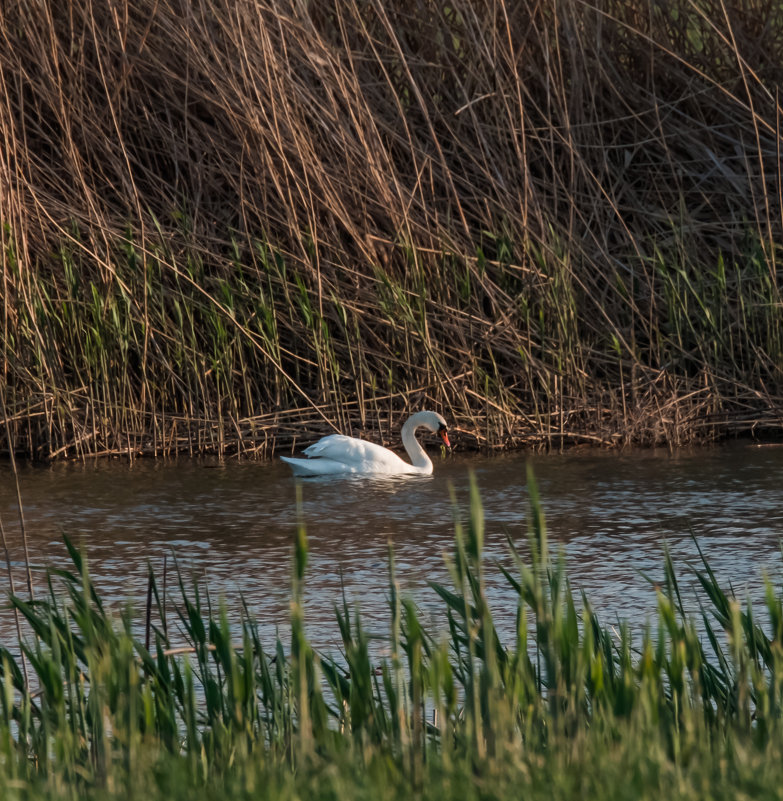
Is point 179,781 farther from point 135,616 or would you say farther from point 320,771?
point 135,616

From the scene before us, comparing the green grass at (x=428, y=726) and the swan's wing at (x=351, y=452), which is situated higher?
the swan's wing at (x=351, y=452)

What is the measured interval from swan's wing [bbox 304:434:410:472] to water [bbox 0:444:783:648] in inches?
4.3

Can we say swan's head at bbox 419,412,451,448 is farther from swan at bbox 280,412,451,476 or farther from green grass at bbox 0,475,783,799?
green grass at bbox 0,475,783,799

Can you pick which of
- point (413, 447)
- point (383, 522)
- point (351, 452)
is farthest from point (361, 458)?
point (383, 522)

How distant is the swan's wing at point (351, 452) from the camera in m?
9.01

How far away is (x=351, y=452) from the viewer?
9023 mm

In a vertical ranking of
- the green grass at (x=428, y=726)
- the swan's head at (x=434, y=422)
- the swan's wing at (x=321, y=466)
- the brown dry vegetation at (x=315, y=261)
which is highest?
the brown dry vegetation at (x=315, y=261)

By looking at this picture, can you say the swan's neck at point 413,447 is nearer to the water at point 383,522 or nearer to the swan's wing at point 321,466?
the water at point 383,522

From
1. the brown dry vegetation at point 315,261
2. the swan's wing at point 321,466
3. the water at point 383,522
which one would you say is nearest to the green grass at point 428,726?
the water at point 383,522

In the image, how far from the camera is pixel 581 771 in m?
3.00

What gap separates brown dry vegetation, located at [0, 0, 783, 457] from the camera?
944 centimetres

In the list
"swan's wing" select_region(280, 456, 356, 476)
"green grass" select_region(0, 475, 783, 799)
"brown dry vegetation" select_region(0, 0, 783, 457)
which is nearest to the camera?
"green grass" select_region(0, 475, 783, 799)

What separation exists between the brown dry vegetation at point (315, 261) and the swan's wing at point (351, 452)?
555 mm

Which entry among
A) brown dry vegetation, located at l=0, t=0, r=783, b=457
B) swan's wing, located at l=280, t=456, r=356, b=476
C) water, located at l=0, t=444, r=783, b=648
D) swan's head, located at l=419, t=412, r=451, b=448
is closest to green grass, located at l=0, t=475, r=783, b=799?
water, located at l=0, t=444, r=783, b=648
